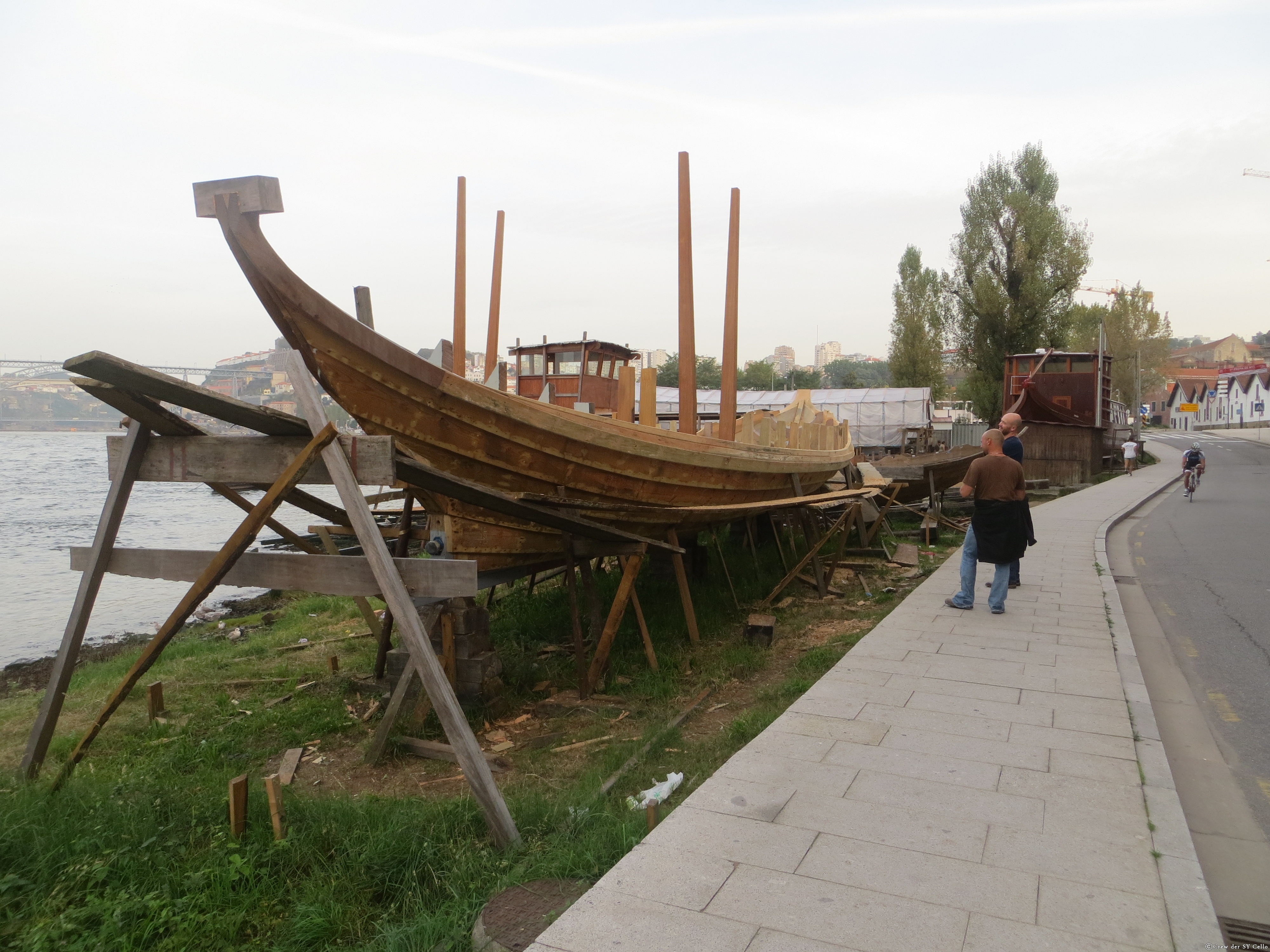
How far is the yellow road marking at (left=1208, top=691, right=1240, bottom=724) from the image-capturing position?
515 centimetres

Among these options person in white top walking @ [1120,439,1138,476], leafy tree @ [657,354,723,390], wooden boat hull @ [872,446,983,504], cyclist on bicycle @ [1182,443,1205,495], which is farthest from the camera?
leafy tree @ [657,354,723,390]

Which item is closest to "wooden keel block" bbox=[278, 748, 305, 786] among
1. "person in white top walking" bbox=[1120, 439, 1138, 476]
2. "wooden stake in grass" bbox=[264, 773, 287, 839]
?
"wooden stake in grass" bbox=[264, 773, 287, 839]

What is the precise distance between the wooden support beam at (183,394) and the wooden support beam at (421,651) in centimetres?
24

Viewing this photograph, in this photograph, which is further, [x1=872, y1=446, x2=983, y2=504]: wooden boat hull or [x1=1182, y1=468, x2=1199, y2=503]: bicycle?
[x1=1182, y1=468, x2=1199, y2=503]: bicycle

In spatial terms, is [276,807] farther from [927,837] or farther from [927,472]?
[927,472]

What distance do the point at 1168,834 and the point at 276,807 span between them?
12.0ft

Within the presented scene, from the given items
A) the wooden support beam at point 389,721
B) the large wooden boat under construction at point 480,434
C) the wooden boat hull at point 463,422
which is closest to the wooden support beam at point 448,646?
the large wooden boat under construction at point 480,434

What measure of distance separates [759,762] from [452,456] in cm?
279

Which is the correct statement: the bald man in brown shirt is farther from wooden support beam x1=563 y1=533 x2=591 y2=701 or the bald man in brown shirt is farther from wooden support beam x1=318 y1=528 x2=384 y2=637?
wooden support beam x1=318 y1=528 x2=384 y2=637

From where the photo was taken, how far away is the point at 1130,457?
96.0 feet

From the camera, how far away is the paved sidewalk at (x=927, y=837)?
2566 mm

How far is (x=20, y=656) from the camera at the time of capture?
10.5 m

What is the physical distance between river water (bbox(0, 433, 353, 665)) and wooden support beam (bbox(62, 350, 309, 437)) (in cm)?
159

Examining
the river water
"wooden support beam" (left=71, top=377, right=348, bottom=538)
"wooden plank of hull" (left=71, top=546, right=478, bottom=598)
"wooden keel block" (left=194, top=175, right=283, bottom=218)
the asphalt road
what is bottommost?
the river water
